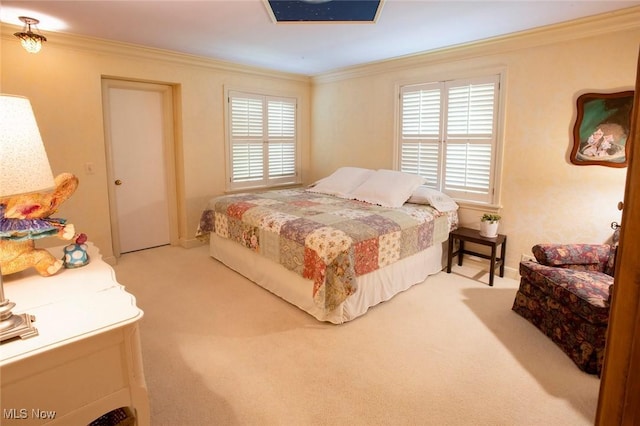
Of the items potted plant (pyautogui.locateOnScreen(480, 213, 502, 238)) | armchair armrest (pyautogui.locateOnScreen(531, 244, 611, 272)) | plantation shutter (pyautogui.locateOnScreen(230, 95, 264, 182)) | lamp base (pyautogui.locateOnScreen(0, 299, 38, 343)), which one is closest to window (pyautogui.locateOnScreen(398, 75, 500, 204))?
potted plant (pyautogui.locateOnScreen(480, 213, 502, 238))

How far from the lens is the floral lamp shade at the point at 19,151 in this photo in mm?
1116

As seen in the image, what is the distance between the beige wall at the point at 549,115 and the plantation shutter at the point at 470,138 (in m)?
0.14

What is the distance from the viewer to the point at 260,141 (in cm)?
523

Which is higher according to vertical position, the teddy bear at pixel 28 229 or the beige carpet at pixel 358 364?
the teddy bear at pixel 28 229

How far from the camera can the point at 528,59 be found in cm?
344

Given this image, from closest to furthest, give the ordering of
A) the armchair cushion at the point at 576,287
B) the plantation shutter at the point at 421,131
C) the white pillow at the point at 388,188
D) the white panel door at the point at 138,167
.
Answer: the armchair cushion at the point at 576,287 < the white pillow at the point at 388,188 < the plantation shutter at the point at 421,131 < the white panel door at the point at 138,167

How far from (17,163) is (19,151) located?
0.04m

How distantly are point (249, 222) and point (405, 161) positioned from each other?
6.96ft

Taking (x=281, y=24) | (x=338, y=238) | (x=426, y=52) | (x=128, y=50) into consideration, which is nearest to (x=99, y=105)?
(x=128, y=50)

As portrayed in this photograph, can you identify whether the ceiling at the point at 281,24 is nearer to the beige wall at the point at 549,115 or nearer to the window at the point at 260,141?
the beige wall at the point at 549,115

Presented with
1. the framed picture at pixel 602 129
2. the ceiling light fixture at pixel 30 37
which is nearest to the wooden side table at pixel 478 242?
the framed picture at pixel 602 129

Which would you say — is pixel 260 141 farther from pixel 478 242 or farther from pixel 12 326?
pixel 12 326

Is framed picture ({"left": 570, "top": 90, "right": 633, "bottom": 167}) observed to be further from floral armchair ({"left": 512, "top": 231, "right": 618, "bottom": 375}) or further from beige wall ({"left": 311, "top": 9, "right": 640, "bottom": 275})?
floral armchair ({"left": 512, "top": 231, "right": 618, "bottom": 375})

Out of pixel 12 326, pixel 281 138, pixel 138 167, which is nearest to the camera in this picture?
pixel 12 326
